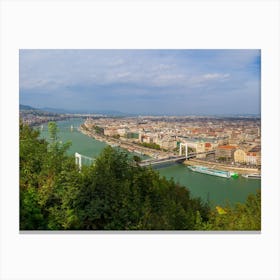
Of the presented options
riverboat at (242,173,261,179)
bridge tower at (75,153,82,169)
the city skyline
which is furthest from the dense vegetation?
the city skyline

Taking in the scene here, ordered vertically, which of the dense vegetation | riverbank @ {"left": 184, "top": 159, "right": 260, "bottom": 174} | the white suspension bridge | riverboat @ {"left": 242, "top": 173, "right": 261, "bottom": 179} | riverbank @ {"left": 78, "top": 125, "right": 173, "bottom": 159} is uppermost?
riverbank @ {"left": 78, "top": 125, "right": 173, "bottom": 159}

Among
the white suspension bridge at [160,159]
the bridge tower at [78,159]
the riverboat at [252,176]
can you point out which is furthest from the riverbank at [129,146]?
the riverboat at [252,176]

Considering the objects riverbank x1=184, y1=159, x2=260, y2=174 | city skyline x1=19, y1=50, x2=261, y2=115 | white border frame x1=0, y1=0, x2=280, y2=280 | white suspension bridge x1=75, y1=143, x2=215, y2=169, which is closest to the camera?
white border frame x1=0, y1=0, x2=280, y2=280

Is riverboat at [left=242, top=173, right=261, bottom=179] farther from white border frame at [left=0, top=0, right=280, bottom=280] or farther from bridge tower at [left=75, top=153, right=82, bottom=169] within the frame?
bridge tower at [left=75, top=153, right=82, bottom=169]
